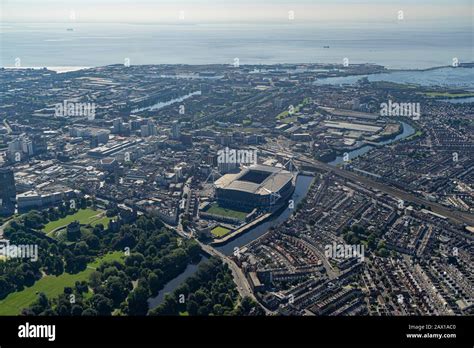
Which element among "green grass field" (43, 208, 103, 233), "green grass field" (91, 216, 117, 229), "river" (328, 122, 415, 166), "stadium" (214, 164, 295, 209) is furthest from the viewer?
"river" (328, 122, 415, 166)

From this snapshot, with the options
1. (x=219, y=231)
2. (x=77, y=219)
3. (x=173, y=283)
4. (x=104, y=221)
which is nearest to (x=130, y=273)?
(x=173, y=283)

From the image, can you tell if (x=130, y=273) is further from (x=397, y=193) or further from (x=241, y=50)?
(x=241, y=50)

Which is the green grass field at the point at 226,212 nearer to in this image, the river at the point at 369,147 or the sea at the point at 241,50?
the river at the point at 369,147

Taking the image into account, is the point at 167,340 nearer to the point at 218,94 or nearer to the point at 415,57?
the point at 218,94

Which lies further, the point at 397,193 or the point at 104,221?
the point at 397,193

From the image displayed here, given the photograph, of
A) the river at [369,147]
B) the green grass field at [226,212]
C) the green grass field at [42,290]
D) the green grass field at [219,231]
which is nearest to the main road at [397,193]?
the river at [369,147]

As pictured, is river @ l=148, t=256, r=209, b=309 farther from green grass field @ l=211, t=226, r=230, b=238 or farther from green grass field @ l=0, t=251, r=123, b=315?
green grass field @ l=0, t=251, r=123, b=315

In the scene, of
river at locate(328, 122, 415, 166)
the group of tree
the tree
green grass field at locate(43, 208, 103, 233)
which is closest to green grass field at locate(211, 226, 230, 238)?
the group of tree
